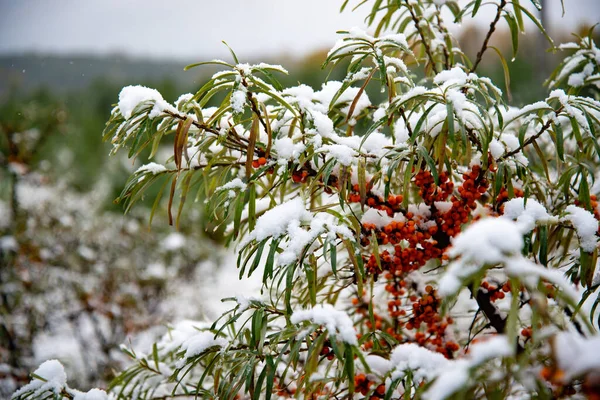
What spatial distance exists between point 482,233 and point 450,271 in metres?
0.07

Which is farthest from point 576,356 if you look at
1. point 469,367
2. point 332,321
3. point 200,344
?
point 200,344

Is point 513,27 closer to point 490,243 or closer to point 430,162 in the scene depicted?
point 430,162

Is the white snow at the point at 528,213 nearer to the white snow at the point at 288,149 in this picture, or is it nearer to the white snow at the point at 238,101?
the white snow at the point at 288,149

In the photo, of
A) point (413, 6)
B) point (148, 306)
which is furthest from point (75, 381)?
point (413, 6)

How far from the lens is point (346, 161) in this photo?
89cm

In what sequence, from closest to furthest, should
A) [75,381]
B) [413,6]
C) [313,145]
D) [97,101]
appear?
1. [313,145]
2. [413,6]
3. [75,381]
4. [97,101]

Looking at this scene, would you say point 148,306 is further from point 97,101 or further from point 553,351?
point 97,101

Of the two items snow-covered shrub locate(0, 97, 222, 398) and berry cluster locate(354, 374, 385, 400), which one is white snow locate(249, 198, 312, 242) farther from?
snow-covered shrub locate(0, 97, 222, 398)

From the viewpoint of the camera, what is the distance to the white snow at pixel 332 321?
756mm

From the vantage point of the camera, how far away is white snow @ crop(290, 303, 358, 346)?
756 millimetres

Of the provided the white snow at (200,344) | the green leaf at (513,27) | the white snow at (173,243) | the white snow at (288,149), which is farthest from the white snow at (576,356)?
the white snow at (173,243)

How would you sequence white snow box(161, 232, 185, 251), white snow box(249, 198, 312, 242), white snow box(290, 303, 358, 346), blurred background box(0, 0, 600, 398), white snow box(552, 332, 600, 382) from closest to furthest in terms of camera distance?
white snow box(552, 332, 600, 382) → white snow box(290, 303, 358, 346) → white snow box(249, 198, 312, 242) → blurred background box(0, 0, 600, 398) → white snow box(161, 232, 185, 251)

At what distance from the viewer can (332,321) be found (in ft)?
2.54

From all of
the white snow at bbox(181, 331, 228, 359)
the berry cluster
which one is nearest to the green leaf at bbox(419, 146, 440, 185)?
the berry cluster
